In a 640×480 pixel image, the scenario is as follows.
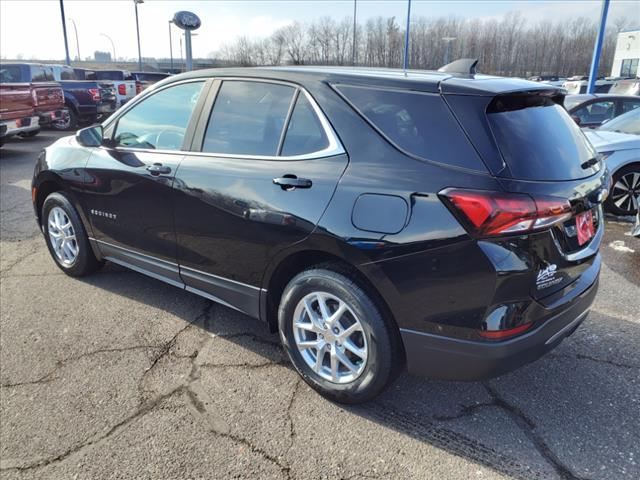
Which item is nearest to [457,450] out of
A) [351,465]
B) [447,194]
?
[351,465]

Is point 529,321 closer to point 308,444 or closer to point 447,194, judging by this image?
point 447,194

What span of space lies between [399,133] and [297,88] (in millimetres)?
741

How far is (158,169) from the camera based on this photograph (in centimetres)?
329

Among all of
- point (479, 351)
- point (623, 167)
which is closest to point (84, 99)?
point (623, 167)

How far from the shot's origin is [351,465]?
2.27 meters

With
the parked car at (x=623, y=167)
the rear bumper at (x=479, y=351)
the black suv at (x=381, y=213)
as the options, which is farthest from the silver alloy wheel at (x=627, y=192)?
the rear bumper at (x=479, y=351)

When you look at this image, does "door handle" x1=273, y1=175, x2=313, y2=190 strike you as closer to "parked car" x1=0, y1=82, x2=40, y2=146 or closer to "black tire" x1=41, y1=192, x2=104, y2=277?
"black tire" x1=41, y1=192, x2=104, y2=277

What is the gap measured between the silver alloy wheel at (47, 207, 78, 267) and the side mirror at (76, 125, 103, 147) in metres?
0.66

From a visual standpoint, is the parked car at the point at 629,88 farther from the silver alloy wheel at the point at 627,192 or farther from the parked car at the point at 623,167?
the silver alloy wheel at the point at 627,192

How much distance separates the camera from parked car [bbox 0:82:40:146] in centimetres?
1030

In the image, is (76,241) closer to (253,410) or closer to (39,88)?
(253,410)

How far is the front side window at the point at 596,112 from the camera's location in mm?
9047

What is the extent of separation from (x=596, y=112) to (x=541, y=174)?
840 centimetres

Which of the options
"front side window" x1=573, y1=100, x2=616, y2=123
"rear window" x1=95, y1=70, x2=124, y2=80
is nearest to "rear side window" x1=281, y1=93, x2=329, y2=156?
"front side window" x1=573, y1=100, x2=616, y2=123
